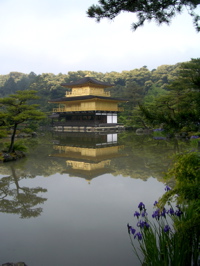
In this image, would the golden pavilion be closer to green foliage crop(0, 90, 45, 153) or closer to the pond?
green foliage crop(0, 90, 45, 153)

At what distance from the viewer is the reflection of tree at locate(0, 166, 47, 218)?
4.64 m

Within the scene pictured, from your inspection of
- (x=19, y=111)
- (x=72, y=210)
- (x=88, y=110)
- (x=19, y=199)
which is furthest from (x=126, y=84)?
(x=72, y=210)

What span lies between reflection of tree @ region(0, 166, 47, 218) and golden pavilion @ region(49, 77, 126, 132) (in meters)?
22.6

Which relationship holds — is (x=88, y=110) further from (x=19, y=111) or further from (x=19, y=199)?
(x=19, y=199)

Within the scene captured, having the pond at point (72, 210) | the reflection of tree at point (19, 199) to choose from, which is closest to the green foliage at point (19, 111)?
the pond at point (72, 210)

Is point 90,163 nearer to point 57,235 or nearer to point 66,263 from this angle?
point 57,235

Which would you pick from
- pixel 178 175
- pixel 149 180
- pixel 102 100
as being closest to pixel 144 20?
pixel 178 175

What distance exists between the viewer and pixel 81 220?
4.16 m

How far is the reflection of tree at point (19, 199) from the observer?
464cm

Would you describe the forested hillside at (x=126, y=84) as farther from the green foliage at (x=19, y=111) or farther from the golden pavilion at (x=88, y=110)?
the green foliage at (x=19, y=111)

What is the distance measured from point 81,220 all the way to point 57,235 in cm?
61

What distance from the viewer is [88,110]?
98.9 ft

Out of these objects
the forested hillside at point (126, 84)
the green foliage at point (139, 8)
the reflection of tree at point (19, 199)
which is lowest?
the reflection of tree at point (19, 199)

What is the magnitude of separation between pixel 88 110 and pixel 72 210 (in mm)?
25938
